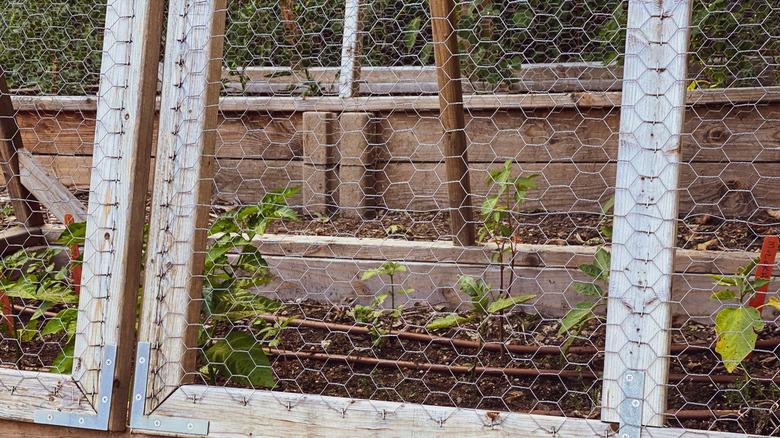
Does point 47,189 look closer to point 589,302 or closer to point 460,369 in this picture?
point 460,369

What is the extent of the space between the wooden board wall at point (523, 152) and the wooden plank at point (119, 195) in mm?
894

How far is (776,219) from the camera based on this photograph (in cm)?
312

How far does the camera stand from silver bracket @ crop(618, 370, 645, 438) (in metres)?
1.59

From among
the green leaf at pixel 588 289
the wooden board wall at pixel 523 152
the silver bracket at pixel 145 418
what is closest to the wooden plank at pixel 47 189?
the wooden board wall at pixel 523 152

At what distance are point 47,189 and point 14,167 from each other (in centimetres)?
19

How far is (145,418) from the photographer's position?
1.86 meters

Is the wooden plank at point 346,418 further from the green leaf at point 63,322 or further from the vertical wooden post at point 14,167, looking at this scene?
the vertical wooden post at point 14,167

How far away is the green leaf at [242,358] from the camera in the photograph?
211cm

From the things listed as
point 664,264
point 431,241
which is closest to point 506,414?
point 664,264

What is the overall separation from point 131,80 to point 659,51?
1.19 metres

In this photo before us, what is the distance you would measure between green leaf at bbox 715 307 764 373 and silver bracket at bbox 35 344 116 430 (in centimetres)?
135

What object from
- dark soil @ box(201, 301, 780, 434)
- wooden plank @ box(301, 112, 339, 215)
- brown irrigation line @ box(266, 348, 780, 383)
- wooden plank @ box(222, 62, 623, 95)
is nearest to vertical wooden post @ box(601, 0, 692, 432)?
dark soil @ box(201, 301, 780, 434)

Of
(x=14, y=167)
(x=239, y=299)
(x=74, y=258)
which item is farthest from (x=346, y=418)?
(x=14, y=167)

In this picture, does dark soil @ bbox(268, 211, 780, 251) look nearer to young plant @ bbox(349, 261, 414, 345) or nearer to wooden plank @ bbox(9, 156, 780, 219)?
wooden plank @ bbox(9, 156, 780, 219)
